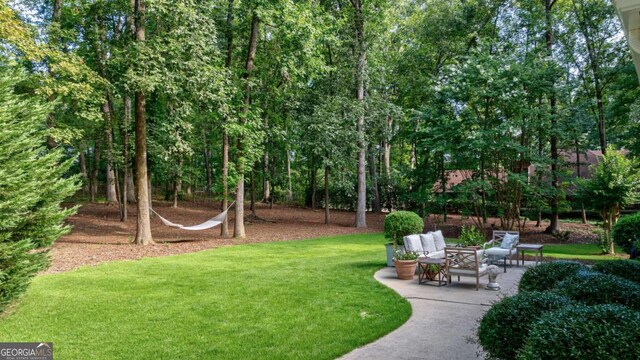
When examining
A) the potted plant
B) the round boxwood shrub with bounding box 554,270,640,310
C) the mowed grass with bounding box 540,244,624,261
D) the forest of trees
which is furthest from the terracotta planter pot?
the forest of trees

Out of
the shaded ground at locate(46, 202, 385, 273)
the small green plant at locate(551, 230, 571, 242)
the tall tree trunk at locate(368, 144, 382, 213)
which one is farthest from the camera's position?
the tall tree trunk at locate(368, 144, 382, 213)

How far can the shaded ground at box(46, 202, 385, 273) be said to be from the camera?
9391 mm

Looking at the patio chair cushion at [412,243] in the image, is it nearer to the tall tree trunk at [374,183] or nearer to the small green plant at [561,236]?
the small green plant at [561,236]

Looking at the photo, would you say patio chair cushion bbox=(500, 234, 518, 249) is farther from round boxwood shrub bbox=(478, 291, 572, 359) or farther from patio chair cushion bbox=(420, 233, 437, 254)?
round boxwood shrub bbox=(478, 291, 572, 359)

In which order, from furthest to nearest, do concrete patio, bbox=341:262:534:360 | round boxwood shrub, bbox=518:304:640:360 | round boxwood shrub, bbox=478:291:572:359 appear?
concrete patio, bbox=341:262:534:360 → round boxwood shrub, bbox=478:291:572:359 → round boxwood shrub, bbox=518:304:640:360

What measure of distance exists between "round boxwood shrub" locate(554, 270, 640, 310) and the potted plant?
3957mm

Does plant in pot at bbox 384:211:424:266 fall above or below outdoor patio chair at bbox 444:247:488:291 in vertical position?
above

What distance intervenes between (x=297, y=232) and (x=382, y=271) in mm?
7147

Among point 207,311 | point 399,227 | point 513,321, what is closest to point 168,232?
point 399,227

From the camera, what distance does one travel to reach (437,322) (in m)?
4.71

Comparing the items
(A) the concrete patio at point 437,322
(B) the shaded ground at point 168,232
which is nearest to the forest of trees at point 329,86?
(B) the shaded ground at point 168,232

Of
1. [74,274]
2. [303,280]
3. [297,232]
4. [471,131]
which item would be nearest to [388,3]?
[471,131]

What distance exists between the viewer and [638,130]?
41.3 feet

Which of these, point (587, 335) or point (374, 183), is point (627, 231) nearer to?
point (587, 335)
